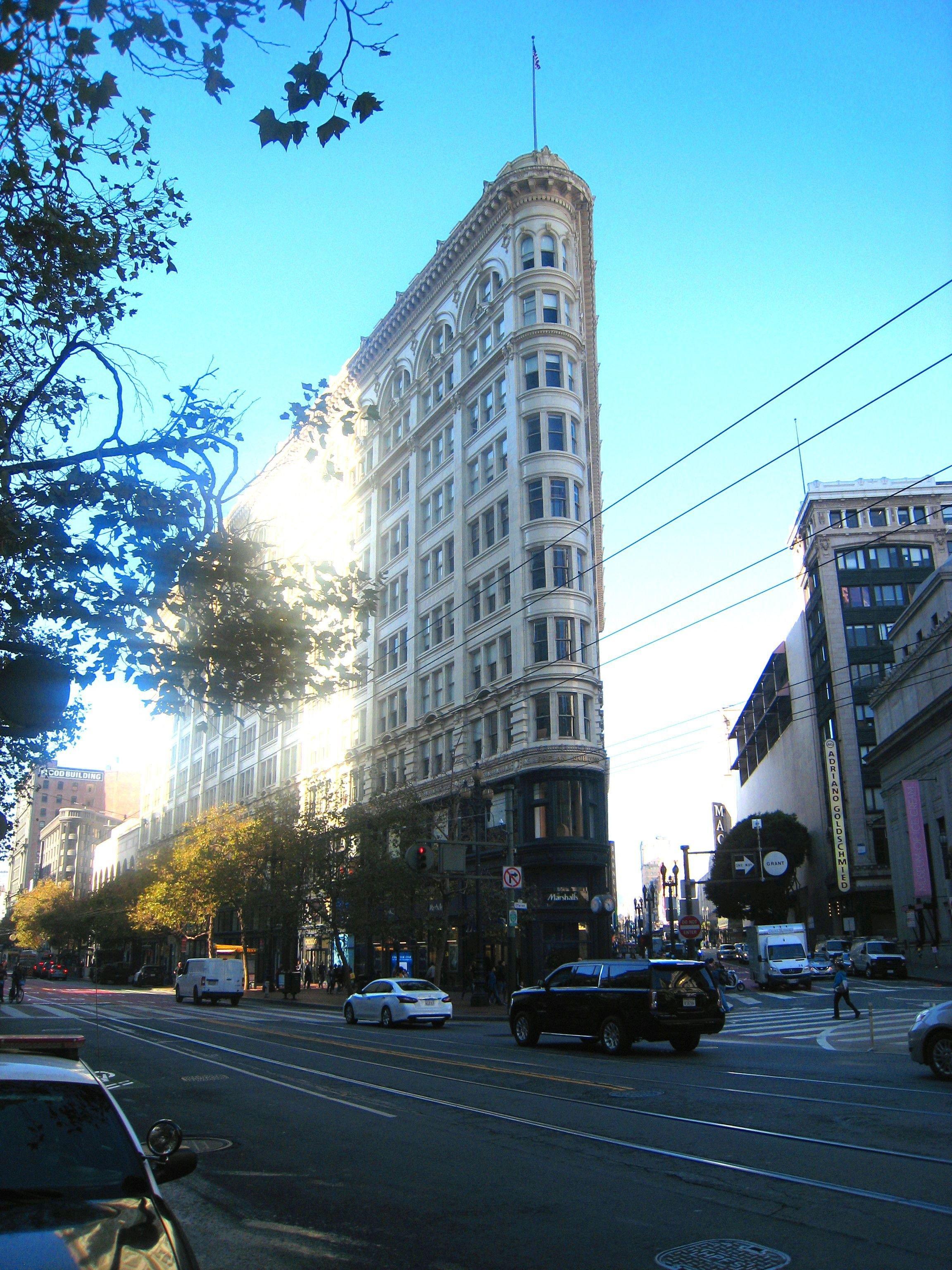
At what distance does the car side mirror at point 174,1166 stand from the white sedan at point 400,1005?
25543 mm

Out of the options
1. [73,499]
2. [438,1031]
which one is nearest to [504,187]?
[438,1031]

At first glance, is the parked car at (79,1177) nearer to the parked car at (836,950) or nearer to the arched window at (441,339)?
the arched window at (441,339)

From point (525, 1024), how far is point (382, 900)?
2557 cm

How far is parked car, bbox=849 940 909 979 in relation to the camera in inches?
2077

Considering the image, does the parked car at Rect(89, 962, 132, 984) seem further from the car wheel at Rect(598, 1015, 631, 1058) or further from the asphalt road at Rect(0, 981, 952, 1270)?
the car wheel at Rect(598, 1015, 631, 1058)

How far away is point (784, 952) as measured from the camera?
162 feet

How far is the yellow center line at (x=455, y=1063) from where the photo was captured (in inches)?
549

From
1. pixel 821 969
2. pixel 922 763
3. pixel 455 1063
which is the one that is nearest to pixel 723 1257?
pixel 455 1063

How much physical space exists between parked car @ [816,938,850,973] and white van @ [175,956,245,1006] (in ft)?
111

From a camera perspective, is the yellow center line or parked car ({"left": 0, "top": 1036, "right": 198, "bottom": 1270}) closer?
parked car ({"left": 0, "top": 1036, "right": 198, "bottom": 1270})

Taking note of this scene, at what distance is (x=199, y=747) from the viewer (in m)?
97.7

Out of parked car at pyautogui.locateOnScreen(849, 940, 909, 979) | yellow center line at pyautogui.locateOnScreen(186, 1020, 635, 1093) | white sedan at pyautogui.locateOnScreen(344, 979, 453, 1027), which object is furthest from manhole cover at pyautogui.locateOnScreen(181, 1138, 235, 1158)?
parked car at pyautogui.locateOnScreen(849, 940, 909, 979)

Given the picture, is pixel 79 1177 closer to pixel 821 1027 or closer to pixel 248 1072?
pixel 248 1072

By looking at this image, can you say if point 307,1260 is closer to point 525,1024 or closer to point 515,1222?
point 515,1222
